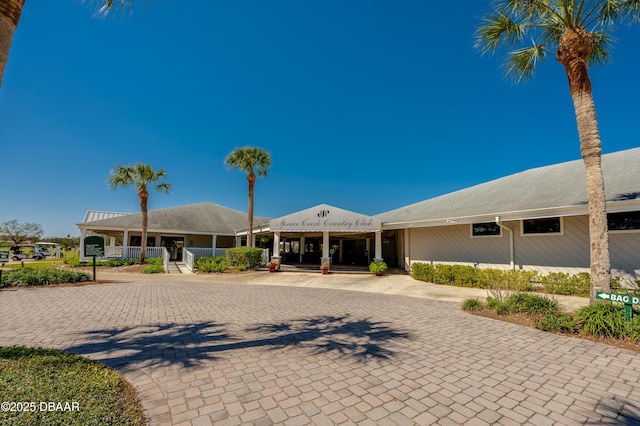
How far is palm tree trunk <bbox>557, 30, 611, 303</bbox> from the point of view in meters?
6.68

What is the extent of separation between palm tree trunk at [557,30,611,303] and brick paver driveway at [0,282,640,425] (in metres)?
2.10

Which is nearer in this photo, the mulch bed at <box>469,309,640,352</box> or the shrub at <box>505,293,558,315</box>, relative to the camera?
the mulch bed at <box>469,309,640,352</box>

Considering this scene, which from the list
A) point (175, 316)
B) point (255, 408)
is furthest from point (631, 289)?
point (175, 316)

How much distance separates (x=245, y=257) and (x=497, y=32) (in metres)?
16.7

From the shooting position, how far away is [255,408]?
332 centimetres

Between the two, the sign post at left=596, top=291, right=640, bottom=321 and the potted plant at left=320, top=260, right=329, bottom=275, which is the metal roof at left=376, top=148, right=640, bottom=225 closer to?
the potted plant at left=320, top=260, right=329, bottom=275

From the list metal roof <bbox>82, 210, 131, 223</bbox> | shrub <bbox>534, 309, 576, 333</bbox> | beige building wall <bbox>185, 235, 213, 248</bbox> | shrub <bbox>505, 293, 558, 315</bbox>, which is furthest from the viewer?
metal roof <bbox>82, 210, 131, 223</bbox>

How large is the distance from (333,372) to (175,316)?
4998mm

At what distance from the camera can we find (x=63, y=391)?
3.01 metres

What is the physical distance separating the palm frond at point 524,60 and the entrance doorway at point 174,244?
28.8 m

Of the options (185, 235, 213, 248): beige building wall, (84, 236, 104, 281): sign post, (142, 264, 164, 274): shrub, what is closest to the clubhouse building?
(185, 235, 213, 248): beige building wall

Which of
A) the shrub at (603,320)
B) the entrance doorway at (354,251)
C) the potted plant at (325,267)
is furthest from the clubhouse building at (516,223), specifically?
the shrub at (603,320)

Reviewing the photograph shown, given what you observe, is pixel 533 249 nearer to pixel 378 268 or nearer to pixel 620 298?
pixel 620 298

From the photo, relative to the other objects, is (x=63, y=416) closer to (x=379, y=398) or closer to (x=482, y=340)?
(x=379, y=398)
